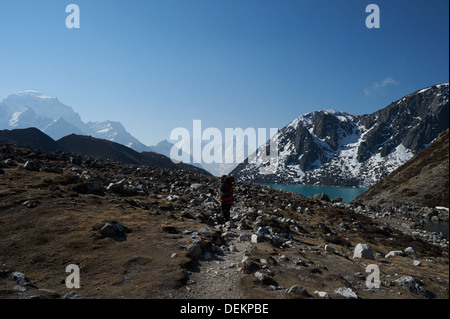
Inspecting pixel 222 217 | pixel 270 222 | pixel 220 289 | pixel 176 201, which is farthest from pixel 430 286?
pixel 176 201

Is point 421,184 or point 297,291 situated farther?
point 421,184

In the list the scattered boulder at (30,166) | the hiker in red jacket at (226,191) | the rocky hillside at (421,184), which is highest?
the scattered boulder at (30,166)

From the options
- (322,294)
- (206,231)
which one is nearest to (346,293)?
(322,294)

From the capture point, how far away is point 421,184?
4803 cm

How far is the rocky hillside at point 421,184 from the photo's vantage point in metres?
43.4

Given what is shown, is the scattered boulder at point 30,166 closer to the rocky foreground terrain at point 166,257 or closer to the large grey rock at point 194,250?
the rocky foreground terrain at point 166,257

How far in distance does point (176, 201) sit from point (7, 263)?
13.5m

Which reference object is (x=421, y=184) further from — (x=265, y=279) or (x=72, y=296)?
(x=72, y=296)

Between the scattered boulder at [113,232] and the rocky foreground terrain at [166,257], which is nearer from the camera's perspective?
the rocky foreground terrain at [166,257]

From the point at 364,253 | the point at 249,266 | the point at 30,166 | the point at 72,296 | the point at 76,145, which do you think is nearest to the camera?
the point at 72,296

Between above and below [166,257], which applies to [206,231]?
below

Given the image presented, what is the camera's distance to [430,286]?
8.27 m

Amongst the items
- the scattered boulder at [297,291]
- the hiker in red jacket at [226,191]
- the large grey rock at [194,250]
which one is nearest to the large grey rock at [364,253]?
the scattered boulder at [297,291]

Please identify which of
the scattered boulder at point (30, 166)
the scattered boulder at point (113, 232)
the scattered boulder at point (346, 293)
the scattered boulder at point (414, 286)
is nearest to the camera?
the scattered boulder at point (346, 293)
